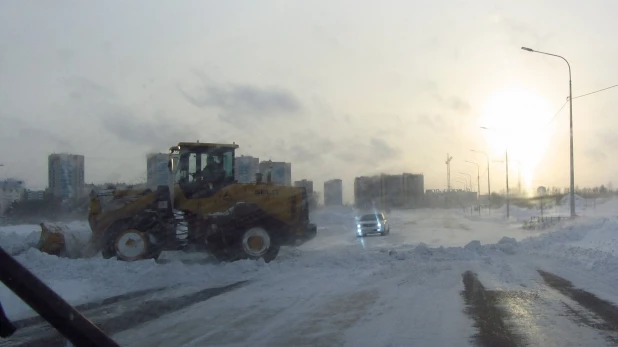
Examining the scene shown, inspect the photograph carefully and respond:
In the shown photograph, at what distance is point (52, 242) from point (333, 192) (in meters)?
62.3

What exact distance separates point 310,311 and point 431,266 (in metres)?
6.89

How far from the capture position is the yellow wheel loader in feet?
55.6

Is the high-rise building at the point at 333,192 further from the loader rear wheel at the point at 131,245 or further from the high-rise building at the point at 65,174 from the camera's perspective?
the loader rear wheel at the point at 131,245

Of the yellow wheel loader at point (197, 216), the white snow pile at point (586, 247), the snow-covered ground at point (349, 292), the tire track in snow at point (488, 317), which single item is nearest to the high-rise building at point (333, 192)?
the white snow pile at point (586, 247)

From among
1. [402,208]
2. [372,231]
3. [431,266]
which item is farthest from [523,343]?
[402,208]

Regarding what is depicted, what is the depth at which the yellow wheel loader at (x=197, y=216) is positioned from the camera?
16953 millimetres

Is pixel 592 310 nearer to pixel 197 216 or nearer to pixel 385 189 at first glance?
pixel 197 216

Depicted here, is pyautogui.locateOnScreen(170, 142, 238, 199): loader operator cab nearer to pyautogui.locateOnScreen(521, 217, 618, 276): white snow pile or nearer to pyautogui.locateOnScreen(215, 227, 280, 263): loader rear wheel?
pyautogui.locateOnScreen(215, 227, 280, 263): loader rear wheel

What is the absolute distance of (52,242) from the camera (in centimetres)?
1750

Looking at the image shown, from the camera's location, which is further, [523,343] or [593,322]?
[593,322]

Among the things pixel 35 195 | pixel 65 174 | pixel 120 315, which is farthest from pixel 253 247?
pixel 35 195

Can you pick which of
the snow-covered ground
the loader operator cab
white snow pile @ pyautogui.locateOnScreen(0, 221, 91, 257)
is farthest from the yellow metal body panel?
white snow pile @ pyautogui.locateOnScreen(0, 221, 91, 257)

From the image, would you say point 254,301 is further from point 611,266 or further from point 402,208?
point 402,208

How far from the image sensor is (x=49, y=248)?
684 inches
